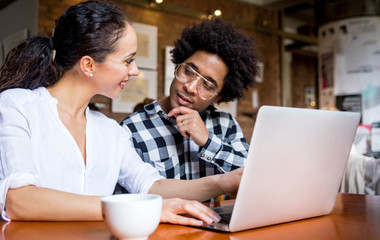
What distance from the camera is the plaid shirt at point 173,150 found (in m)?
1.61

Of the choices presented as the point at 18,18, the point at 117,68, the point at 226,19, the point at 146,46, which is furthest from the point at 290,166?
the point at 226,19

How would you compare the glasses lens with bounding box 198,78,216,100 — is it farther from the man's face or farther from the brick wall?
the brick wall

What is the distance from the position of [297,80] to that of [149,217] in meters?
8.90

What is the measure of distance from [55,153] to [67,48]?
0.34m

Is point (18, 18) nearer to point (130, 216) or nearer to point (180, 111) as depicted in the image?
point (180, 111)

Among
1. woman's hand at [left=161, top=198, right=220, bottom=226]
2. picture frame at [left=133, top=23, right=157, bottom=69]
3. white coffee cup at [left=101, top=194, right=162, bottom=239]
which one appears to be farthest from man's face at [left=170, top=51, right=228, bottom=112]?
picture frame at [left=133, top=23, right=157, bottom=69]

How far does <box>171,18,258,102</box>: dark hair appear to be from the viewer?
1.83 m

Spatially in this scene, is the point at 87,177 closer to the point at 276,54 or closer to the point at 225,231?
the point at 225,231

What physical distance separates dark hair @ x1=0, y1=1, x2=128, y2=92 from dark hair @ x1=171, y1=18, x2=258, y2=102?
1.97 ft

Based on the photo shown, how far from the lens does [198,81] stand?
1739 millimetres

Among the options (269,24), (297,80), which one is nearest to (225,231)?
(269,24)

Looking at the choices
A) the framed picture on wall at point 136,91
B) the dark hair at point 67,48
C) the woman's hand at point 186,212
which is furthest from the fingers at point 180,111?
the framed picture on wall at point 136,91

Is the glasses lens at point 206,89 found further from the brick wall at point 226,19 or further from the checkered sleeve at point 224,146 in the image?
the brick wall at point 226,19

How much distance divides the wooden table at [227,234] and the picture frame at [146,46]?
454 centimetres
